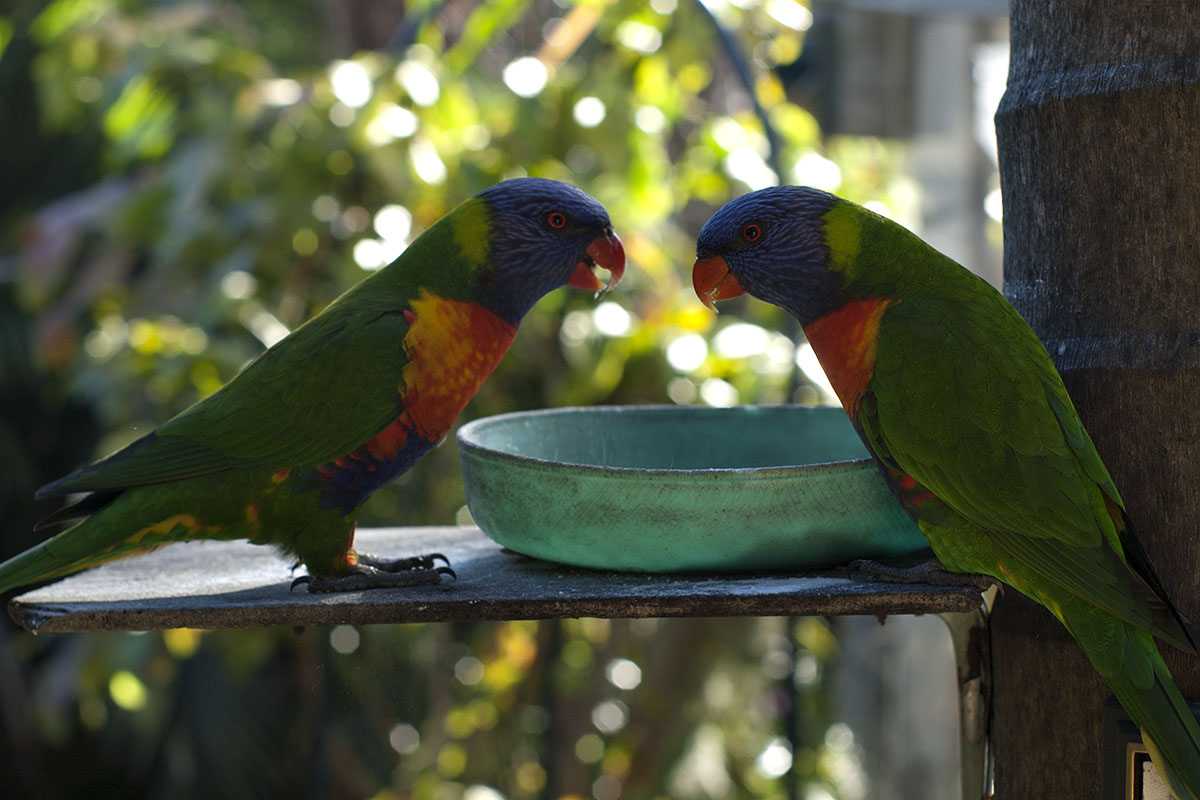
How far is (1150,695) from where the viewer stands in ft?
3.32

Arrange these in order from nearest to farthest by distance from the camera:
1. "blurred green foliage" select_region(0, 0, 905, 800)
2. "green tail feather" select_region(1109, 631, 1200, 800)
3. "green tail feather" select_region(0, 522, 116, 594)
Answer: "green tail feather" select_region(1109, 631, 1200, 800) → "green tail feather" select_region(0, 522, 116, 594) → "blurred green foliage" select_region(0, 0, 905, 800)

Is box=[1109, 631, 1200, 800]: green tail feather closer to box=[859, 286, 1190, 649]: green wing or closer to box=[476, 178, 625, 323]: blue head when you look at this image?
box=[859, 286, 1190, 649]: green wing

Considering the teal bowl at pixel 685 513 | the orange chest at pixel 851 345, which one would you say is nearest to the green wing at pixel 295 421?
the teal bowl at pixel 685 513

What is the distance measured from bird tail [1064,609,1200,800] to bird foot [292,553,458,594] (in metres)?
0.74

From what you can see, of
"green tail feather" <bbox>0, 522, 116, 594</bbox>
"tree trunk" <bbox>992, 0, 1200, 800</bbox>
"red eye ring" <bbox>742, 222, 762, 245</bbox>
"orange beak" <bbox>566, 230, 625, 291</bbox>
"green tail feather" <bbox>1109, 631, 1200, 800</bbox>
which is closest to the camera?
"green tail feather" <bbox>1109, 631, 1200, 800</bbox>

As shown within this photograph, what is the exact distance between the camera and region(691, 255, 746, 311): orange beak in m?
1.38

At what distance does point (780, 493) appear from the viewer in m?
1.13

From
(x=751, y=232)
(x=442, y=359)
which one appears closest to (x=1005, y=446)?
(x=751, y=232)

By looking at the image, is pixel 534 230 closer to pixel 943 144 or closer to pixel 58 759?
pixel 943 144

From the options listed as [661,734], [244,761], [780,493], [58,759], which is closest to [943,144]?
[661,734]

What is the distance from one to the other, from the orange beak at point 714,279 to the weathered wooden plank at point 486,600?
40 cm

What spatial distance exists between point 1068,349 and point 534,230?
698mm

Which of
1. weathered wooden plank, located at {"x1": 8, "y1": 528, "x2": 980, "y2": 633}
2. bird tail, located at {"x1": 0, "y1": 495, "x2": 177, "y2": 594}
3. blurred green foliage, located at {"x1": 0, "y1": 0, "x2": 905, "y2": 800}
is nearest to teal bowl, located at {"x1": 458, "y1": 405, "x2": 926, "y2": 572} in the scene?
weathered wooden plank, located at {"x1": 8, "y1": 528, "x2": 980, "y2": 633}

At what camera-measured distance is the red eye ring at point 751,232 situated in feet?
4.34
